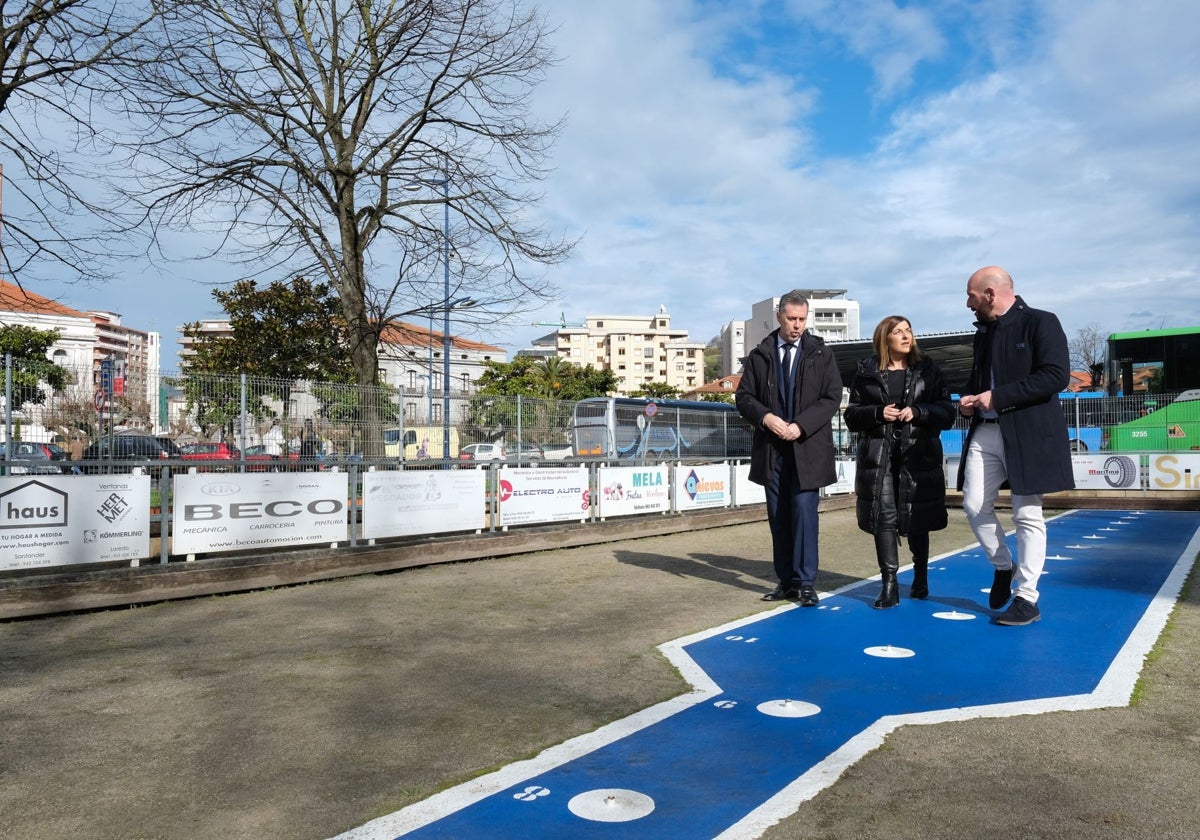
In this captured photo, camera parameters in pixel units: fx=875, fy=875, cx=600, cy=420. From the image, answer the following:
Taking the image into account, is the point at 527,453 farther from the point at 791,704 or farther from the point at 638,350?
the point at 638,350

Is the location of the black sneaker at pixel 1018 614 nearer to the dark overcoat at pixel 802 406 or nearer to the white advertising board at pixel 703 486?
the dark overcoat at pixel 802 406

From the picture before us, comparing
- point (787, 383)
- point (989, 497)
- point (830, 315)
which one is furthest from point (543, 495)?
point (830, 315)

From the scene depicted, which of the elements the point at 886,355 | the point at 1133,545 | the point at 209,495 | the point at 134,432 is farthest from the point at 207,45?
the point at 1133,545

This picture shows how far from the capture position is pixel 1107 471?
2047 centimetres

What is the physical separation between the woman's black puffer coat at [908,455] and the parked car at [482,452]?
6.51 metres

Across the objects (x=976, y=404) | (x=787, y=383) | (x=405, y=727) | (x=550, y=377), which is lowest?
(x=405, y=727)

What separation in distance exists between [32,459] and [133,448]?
63.4 inches

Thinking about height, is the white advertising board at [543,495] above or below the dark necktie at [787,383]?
below

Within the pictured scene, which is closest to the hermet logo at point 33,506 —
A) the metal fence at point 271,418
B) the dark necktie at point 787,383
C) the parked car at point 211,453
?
the metal fence at point 271,418

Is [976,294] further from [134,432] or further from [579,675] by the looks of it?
[134,432]

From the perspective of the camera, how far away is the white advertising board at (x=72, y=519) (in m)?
6.95

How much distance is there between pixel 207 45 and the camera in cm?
1433

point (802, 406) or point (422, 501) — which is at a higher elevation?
point (802, 406)

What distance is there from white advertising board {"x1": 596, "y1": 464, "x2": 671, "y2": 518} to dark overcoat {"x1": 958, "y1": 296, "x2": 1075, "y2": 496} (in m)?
8.46
